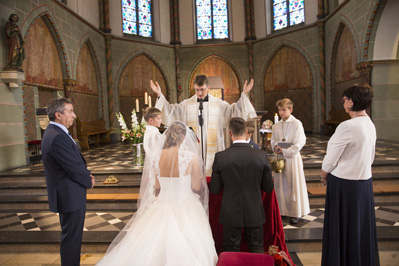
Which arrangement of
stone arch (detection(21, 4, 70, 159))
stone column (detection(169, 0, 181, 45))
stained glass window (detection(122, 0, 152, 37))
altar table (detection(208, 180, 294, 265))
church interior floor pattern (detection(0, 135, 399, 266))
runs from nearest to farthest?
altar table (detection(208, 180, 294, 265)) → church interior floor pattern (detection(0, 135, 399, 266)) → stone arch (detection(21, 4, 70, 159)) → stained glass window (detection(122, 0, 152, 37)) → stone column (detection(169, 0, 181, 45))

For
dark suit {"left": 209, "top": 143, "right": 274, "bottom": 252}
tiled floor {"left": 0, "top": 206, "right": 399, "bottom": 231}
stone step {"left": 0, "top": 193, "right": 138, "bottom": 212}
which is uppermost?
dark suit {"left": 209, "top": 143, "right": 274, "bottom": 252}

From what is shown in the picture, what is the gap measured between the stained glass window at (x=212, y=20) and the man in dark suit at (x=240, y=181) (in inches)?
537

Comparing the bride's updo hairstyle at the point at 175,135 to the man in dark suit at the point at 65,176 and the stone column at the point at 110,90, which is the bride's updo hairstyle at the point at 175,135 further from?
the stone column at the point at 110,90

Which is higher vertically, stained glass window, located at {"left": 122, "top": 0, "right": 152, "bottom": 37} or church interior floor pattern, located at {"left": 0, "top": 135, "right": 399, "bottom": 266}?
stained glass window, located at {"left": 122, "top": 0, "right": 152, "bottom": 37}

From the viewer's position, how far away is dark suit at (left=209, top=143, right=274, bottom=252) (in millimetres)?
2385

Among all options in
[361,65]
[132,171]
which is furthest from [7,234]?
[361,65]

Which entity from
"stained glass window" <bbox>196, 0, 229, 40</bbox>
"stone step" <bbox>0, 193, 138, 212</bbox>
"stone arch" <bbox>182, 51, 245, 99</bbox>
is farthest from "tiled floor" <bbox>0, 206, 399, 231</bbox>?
"stained glass window" <bbox>196, 0, 229, 40</bbox>

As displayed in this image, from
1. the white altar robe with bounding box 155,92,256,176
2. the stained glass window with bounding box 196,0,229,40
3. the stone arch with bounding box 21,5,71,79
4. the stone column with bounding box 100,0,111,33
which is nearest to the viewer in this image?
the white altar robe with bounding box 155,92,256,176

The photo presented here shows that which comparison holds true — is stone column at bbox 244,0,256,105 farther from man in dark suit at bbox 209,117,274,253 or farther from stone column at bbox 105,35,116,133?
man in dark suit at bbox 209,117,274,253

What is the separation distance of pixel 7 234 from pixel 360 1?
10581mm

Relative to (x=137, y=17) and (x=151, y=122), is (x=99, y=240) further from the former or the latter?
(x=137, y=17)

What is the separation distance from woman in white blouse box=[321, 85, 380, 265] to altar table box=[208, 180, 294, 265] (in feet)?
1.64

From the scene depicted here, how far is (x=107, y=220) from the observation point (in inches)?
173

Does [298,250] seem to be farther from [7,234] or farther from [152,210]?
[7,234]
